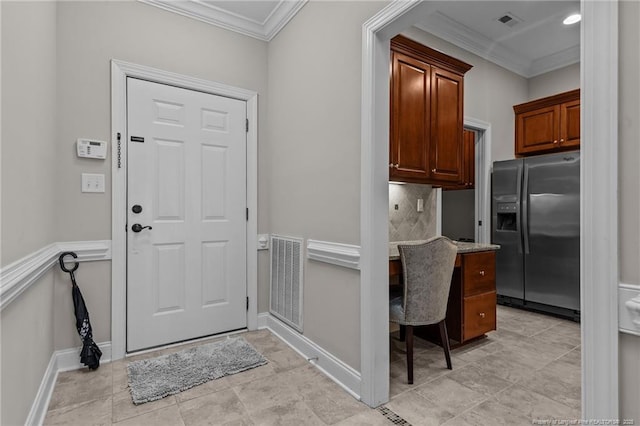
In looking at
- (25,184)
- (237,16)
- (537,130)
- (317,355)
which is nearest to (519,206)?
(537,130)

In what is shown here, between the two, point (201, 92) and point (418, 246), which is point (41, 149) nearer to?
point (201, 92)

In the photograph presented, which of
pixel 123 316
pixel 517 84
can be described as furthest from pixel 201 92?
pixel 517 84

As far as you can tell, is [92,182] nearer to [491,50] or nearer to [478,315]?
[478,315]

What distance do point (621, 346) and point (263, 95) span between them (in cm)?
300

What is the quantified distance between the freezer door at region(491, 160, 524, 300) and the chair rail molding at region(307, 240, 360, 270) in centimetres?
272

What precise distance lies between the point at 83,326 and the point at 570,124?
5.16m

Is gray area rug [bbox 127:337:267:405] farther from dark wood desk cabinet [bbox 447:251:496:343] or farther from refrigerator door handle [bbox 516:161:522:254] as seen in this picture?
refrigerator door handle [bbox 516:161:522:254]

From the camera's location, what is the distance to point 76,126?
2.29 meters

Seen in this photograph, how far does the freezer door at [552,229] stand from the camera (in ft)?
11.1

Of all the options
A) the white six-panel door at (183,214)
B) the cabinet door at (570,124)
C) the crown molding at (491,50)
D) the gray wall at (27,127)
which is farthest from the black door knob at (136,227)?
the cabinet door at (570,124)


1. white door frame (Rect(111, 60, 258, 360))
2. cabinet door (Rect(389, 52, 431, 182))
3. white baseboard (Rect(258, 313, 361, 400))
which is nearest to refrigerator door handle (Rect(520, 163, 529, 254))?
cabinet door (Rect(389, 52, 431, 182))

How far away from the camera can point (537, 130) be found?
13.4 feet

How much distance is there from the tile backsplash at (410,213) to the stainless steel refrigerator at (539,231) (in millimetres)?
1223

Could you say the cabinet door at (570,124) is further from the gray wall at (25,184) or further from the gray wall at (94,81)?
the gray wall at (25,184)
